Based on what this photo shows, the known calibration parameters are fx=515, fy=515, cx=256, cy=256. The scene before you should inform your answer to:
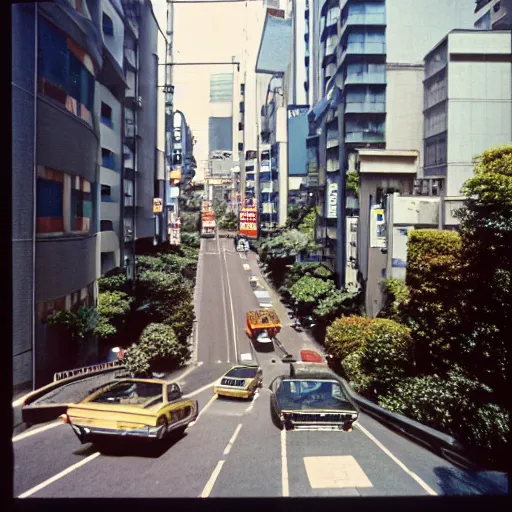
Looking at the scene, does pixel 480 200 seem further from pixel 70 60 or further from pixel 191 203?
pixel 70 60

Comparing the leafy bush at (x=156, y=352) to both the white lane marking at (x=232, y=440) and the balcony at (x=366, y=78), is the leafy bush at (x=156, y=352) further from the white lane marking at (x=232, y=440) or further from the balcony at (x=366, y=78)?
the balcony at (x=366, y=78)

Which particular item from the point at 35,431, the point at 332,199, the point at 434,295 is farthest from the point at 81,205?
the point at 332,199

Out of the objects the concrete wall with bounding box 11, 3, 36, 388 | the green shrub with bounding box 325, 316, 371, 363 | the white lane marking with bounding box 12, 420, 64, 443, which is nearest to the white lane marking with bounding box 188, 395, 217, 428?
the white lane marking with bounding box 12, 420, 64, 443

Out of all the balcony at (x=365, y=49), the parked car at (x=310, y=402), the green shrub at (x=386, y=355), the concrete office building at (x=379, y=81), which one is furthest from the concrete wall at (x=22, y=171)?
the balcony at (x=365, y=49)

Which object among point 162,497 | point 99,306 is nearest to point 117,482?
point 162,497

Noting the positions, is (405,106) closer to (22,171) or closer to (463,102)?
(463,102)

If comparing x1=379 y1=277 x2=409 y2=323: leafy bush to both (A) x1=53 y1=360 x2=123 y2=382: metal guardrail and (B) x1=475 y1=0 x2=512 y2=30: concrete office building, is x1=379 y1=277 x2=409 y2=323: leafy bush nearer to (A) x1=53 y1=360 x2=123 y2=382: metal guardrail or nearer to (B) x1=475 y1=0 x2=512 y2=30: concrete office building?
(B) x1=475 y1=0 x2=512 y2=30: concrete office building
